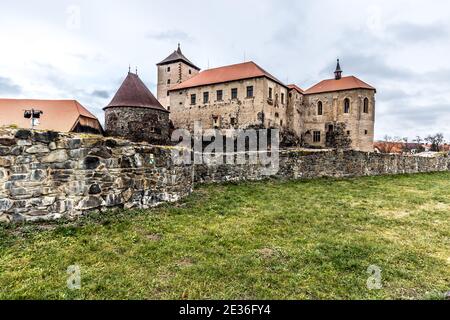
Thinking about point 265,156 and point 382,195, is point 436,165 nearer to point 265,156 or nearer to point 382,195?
point 382,195

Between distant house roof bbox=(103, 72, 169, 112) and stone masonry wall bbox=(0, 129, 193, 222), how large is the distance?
29547mm

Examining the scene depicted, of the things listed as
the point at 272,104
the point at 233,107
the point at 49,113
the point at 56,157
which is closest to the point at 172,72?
the point at 233,107

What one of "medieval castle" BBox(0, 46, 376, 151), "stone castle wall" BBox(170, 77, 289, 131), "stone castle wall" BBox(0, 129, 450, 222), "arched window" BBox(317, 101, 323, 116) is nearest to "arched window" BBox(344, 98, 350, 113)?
"medieval castle" BBox(0, 46, 376, 151)

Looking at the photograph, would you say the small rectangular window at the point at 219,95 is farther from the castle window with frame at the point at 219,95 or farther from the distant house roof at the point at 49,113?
the distant house roof at the point at 49,113

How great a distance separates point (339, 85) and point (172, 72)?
2761 cm

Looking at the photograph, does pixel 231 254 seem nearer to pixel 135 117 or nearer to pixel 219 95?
pixel 135 117

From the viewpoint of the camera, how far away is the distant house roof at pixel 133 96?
35000 mm

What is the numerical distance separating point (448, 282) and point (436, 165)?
76.5 feet

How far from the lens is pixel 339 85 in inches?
1657

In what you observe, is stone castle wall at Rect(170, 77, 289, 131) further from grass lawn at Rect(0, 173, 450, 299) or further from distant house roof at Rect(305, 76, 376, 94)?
grass lawn at Rect(0, 173, 450, 299)

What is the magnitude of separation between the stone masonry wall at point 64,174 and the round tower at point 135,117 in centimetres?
2807

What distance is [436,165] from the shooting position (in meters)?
23.2

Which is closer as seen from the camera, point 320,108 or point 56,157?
point 56,157

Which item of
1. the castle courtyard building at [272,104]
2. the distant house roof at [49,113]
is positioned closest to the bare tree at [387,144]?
the castle courtyard building at [272,104]
